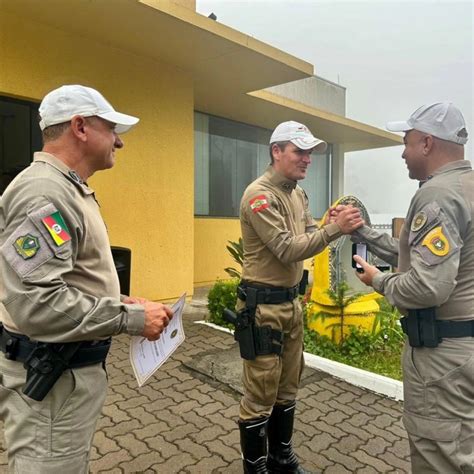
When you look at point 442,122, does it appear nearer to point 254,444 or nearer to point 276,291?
point 276,291

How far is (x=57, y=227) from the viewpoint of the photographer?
146cm

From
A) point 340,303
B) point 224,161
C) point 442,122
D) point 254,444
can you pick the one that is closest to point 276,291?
point 254,444

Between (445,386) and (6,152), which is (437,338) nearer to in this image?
(445,386)

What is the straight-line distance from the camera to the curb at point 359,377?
3.95 metres

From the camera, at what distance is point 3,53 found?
5.12 metres

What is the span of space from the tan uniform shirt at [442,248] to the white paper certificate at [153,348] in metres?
1.03

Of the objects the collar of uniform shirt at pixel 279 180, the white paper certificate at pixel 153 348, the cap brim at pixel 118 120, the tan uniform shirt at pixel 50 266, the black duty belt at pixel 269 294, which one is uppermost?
the cap brim at pixel 118 120

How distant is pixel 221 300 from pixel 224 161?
467 centimetres

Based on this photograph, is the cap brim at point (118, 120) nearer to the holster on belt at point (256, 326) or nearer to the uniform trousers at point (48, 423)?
the uniform trousers at point (48, 423)

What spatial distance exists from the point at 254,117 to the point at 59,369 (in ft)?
29.5

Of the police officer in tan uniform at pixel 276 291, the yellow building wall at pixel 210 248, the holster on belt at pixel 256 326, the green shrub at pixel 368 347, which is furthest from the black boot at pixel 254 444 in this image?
the yellow building wall at pixel 210 248

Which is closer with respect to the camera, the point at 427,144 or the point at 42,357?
the point at 42,357

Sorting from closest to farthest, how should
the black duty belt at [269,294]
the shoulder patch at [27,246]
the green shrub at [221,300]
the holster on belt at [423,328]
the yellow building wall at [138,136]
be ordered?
the shoulder patch at [27,246] < the holster on belt at [423,328] < the black duty belt at [269,294] < the yellow building wall at [138,136] < the green shrub at [221,300]

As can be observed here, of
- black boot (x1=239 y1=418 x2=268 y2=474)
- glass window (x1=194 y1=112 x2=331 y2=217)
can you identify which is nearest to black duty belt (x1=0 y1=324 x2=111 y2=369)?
black boot (x1=239 y1=418 x2=268 y2=474)
